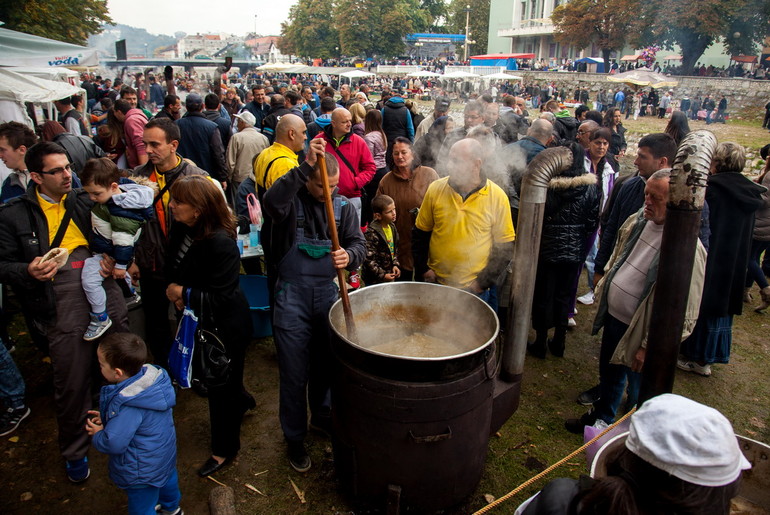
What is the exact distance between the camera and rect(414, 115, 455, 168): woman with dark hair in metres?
6.89

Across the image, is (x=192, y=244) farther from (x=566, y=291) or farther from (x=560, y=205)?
(x=566, y=291)

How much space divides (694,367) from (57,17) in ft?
92.6

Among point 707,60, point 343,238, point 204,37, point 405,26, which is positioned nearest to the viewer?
point 343,238

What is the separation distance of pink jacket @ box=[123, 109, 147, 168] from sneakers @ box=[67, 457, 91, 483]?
389cm

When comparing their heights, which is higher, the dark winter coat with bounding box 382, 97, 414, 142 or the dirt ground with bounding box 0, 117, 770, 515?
the dark winter coat with bounding box 382, 97, 414, 142

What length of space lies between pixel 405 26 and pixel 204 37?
10756cm

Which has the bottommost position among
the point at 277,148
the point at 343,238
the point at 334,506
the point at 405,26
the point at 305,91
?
the point at 334,506

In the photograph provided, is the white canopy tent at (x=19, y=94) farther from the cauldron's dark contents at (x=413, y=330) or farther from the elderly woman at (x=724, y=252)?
the elderly woman at (x=724, y=252)

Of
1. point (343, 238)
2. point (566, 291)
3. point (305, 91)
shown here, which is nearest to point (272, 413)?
point (343, 238)

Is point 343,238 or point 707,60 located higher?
point 707,60

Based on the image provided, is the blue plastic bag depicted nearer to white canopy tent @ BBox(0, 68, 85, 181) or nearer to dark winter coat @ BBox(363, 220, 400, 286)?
dark winter coat @ BBox(363, 220, 400, 286)

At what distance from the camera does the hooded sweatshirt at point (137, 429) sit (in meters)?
2.48

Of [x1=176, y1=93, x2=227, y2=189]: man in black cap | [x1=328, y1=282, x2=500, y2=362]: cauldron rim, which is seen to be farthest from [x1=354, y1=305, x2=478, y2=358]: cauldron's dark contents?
[x1=176, y1=93, x2=227, y2=189]: man in black cap

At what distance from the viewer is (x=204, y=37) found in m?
149
